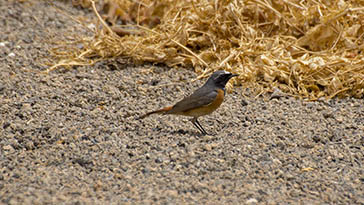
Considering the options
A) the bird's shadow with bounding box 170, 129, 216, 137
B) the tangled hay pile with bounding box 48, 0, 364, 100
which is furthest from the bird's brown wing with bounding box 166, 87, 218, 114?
the tangled hay pile with bounding box 48, 0, 364, 100

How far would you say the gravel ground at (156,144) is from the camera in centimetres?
405

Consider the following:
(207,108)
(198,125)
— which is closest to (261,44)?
(198,125)

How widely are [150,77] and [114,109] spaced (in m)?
0.98

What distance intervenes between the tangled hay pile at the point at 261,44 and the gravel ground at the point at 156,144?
0.73ft

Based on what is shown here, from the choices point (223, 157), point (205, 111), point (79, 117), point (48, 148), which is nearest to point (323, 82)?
point (205, 111)

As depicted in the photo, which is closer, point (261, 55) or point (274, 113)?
point (274, 113)

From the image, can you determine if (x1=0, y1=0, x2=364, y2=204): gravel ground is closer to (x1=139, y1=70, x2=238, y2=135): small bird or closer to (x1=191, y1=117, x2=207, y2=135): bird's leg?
(x1=191, y1=117, x2=207, y2=135): bird's leg

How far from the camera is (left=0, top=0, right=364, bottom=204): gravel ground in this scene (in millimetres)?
4047

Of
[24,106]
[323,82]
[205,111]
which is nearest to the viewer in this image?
[205,111]

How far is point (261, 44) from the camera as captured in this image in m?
6.93

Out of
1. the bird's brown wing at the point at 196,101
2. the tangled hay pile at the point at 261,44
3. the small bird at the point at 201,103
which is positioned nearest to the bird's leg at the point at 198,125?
the small bird at the point at 201,103

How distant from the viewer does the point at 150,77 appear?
21.7 feet

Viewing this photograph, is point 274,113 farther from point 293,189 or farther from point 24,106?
point 24,106

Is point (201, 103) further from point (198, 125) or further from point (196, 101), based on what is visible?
point (198, 125)
